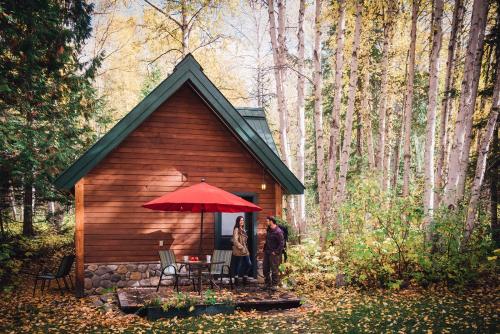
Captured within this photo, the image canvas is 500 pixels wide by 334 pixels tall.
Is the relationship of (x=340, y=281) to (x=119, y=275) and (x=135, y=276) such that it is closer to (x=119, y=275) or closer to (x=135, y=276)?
(x=135, y=276)

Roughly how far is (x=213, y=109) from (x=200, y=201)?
338 centimetres

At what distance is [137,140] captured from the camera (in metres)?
10.6

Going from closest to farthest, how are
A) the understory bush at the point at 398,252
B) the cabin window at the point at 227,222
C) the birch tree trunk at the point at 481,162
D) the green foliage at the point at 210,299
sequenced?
the green foliage at the point at 210,299 < the birch tree trunk at the point at 481,162 < the understory bush at the point at 398,252 < the cabin window at the point at 227,222

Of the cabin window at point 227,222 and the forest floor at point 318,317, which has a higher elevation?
the cabin window at point 227,222

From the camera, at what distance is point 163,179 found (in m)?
10.7

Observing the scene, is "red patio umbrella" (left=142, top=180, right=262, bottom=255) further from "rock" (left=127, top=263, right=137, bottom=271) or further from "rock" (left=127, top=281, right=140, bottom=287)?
"rock" (left=127, top=281, right=140, bottom=287)

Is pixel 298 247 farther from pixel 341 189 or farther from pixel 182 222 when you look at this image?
pixel 182 222

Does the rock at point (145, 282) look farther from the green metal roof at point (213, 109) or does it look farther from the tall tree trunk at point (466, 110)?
the tall tree trunk at point (466, 110)

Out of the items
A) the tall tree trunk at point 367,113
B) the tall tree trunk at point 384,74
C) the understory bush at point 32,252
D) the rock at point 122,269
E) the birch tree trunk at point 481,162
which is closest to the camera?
the birch tree trunk at point 481,162

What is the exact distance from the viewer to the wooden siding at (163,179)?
33.5ft

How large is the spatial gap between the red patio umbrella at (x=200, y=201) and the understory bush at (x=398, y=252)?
105 inches

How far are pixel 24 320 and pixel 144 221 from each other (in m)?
3.35

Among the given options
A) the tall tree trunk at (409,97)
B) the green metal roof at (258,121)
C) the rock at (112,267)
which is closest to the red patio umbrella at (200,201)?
the rock at (112,267)

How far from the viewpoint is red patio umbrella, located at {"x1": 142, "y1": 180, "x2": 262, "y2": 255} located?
8.35 meters
